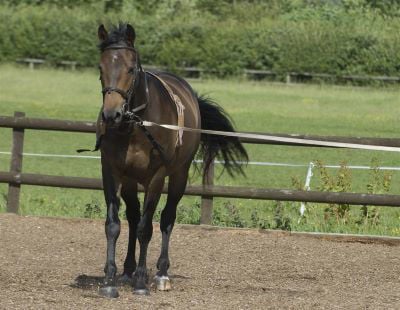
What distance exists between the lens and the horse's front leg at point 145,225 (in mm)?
8594

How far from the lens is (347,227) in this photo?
41.0 feet

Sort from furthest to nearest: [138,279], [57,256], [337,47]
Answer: [337,47] < [57,256] < [138,279]

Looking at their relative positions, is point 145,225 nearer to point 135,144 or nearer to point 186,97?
point 135,144

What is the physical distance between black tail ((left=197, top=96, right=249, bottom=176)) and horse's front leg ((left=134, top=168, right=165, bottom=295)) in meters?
1.99

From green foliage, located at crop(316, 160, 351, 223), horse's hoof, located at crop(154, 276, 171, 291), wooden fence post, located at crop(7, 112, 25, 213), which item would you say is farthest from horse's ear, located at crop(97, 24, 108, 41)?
green foliage, located at crop(316, 160, 351, 223)

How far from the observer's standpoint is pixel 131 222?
9.40 m

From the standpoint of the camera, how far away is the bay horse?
26.6ft

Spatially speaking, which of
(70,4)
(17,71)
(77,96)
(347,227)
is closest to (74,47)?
(17,71)

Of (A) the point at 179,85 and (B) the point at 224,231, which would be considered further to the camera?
(B) the point at 224,231

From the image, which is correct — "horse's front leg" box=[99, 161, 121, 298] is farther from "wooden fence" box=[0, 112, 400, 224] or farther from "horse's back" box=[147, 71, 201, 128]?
"wooden fence" box=[0, 112, 400, 224]

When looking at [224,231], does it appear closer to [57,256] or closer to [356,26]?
[57,256]

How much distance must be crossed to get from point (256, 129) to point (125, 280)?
19418 millimetres

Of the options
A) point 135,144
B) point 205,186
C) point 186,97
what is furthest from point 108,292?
point 205,186

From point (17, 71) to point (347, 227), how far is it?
132ft
